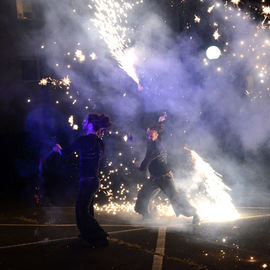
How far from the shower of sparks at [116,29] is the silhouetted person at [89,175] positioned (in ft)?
20.8

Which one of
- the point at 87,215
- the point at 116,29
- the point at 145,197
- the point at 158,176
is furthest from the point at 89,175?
the point at 116,29

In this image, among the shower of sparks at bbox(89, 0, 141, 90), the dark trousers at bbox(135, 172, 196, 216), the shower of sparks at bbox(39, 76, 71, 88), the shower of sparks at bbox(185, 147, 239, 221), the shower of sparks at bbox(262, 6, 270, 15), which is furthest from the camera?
the shower of sparks at bbox(39, 76, 71, 88)

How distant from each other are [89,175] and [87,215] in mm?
582

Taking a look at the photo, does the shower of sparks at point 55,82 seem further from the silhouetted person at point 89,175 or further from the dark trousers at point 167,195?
the silhouetted person at point 89,175

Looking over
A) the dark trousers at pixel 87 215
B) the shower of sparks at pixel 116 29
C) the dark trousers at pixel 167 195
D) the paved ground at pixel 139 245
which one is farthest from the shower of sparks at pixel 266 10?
the dark trousers at pixel 87 215

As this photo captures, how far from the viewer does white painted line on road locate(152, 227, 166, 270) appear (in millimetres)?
4230

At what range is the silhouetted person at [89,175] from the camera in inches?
196

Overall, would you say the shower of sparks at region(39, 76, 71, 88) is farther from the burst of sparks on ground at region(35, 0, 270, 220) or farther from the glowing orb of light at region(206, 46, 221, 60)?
the glowing orb of light at region(206, 46, 221, 60)

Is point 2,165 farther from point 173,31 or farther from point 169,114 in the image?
point 173,31

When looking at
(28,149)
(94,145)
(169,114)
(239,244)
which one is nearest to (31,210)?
(94,145)

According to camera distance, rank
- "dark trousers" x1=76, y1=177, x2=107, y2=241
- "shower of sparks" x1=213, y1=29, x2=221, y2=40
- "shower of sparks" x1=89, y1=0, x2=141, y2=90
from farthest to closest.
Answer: "shower of sparks" x1=213, y1=29, x2=221, y2=40 < "shower of sparks" x1=89, y1=0, x2=141, y2=90 < "dark trousers" x1=76, y1=177, x2=107, y2=241

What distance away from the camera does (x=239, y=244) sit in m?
5.28

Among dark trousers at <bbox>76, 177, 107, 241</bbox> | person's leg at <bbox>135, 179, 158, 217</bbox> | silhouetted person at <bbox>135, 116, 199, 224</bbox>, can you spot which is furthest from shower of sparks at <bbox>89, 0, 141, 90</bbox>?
dark trousers at <bbox>76, 177, 107, 241</bbox>

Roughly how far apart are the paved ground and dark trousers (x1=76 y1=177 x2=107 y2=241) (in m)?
0.21
